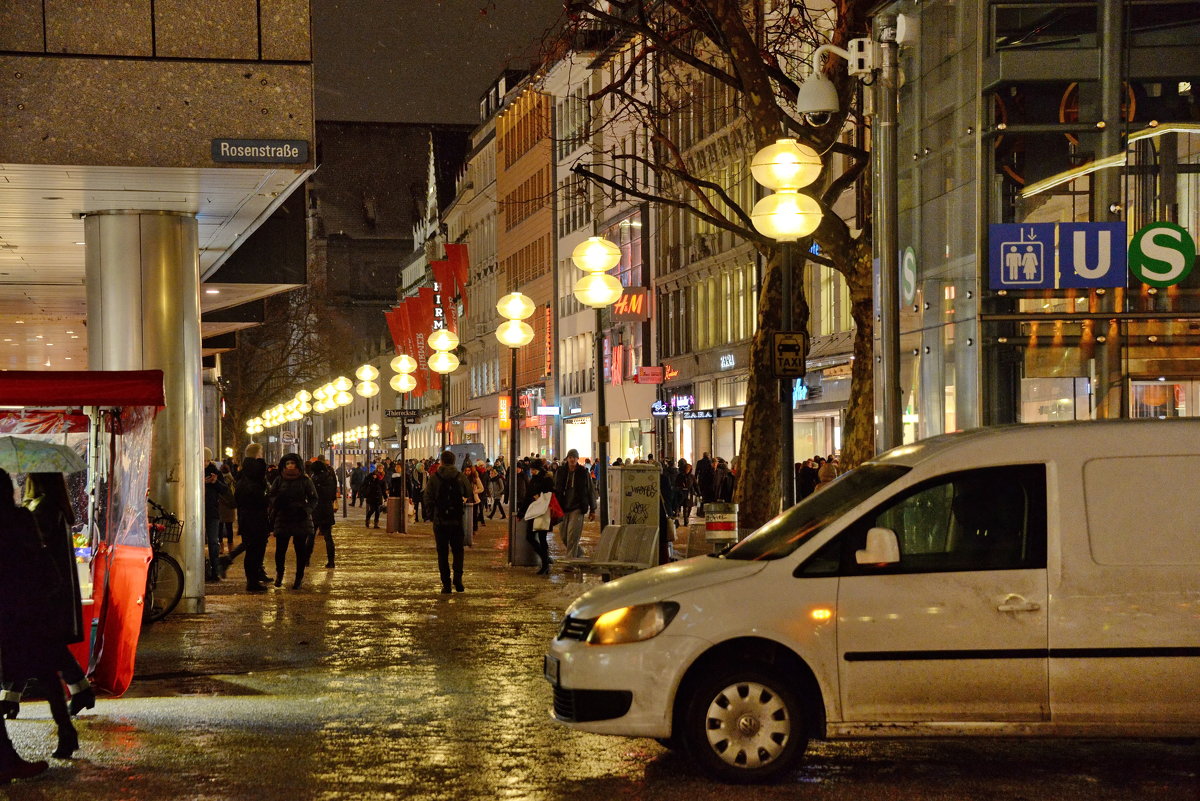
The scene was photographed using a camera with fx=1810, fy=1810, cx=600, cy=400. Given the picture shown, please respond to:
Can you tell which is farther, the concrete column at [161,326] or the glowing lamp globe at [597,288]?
the glowing lamp globe at [597,288]

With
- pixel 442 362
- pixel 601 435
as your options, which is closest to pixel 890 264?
pixel 601 435

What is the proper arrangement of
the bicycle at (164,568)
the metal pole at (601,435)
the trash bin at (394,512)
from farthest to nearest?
the trash bin at (394,512) < the metal pole at (601,435) < the bicycle at (164,568)

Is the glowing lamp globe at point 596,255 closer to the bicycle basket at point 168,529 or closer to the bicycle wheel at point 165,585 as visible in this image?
the bicycle basket at point 168,529

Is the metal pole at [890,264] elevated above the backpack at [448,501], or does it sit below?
above

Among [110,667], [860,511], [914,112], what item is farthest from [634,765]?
[914,112]

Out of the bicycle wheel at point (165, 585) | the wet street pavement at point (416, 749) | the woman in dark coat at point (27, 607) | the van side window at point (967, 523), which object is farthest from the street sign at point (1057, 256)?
the woman in dark coat at point (27, 607)

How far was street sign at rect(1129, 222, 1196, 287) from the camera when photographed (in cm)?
1703

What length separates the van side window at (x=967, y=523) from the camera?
901cm

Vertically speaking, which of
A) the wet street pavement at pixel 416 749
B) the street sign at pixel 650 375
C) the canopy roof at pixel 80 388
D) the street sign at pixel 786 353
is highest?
the street sign at pixel 650 375

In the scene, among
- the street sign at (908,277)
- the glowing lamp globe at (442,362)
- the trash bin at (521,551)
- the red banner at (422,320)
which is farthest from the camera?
the red banner at (422,320)

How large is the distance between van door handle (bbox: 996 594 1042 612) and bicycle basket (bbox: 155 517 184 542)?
38.0 feet

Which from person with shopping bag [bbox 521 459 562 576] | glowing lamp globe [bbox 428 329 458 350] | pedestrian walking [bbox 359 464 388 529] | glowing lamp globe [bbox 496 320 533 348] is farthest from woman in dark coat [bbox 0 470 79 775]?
pedestrian walking [bbox 359 464 388 529]

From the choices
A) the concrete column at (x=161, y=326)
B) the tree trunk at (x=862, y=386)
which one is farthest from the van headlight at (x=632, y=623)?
the tree trunk at (x=862, y=386)

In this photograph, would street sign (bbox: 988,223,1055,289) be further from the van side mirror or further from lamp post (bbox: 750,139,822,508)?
the van side mirror
